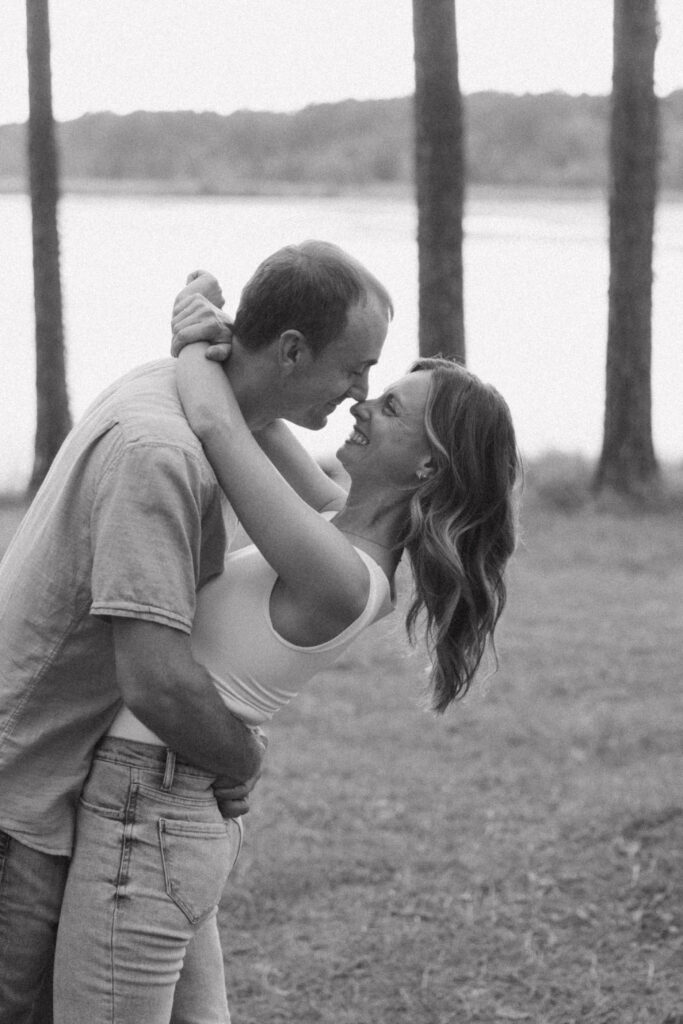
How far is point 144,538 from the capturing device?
214 cm

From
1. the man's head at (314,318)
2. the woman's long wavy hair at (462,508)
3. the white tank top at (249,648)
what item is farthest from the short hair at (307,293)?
the white tank top at (249,648)

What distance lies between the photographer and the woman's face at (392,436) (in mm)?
2525

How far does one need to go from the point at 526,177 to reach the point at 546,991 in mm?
27164

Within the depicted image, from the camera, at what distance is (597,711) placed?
6.62 m

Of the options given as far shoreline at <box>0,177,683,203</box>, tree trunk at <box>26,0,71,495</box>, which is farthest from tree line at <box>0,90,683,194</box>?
tree trunk at <box>26,0,71,495</box>

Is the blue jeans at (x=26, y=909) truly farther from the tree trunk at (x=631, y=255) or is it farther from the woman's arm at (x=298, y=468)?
the tree trunk at (x=631, y=255)

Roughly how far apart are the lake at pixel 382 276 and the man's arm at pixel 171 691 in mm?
9717

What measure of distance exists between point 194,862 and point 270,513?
58 cm

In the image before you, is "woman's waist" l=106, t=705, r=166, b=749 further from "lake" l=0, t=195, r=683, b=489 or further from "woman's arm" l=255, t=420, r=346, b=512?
"lake" l=0, t=195, r=683, b=489

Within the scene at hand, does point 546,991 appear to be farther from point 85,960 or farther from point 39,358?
point 39,358

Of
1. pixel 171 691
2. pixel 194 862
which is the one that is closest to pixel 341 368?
pixel 171 691

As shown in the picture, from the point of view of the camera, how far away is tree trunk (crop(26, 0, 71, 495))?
11.1 m

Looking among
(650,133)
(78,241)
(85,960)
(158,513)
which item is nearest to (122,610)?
(158,513)

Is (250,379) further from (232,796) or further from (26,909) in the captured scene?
(26,909)
